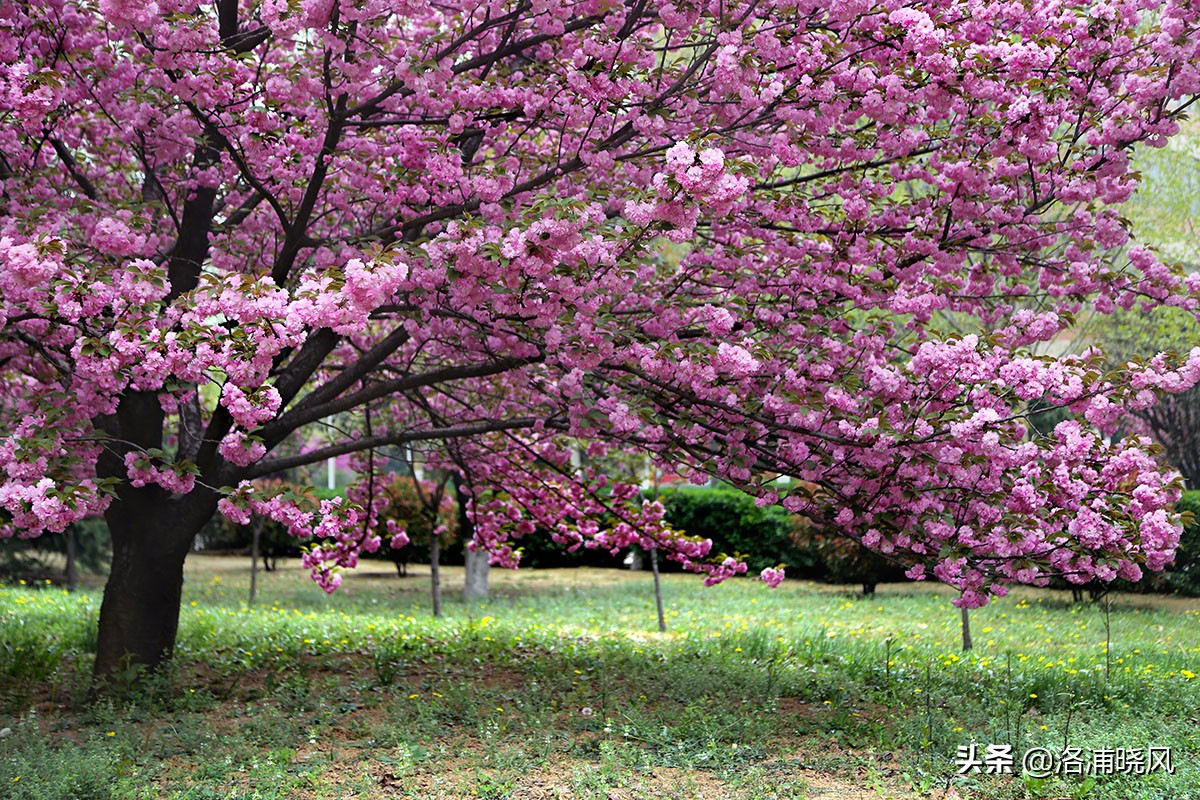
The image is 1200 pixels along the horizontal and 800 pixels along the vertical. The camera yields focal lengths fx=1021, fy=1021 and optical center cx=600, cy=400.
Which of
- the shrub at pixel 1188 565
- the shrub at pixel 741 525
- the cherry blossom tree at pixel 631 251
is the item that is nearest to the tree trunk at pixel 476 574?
the shrub at pixel 741 525

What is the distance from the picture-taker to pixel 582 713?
5844 millimetres

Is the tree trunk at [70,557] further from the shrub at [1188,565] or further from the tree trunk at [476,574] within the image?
the shrub at [1188,565]

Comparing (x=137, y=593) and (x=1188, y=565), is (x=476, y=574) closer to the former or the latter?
(x=137, y=593)

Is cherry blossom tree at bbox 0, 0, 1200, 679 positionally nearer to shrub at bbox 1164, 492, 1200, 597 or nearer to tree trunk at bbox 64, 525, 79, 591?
shrub at bbox 1164, 492, 1200, 597

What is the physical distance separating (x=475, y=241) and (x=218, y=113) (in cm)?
181

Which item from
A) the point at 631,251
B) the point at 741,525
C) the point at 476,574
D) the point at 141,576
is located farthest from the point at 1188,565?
the point at 141,576

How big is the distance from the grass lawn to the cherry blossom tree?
0.87m

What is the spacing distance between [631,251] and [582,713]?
2851 millimetres

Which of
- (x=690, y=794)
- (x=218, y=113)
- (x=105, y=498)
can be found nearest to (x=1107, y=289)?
(x=690, y=794)

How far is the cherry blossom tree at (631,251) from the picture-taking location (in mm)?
4180

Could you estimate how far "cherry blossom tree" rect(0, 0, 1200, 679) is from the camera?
4.18m

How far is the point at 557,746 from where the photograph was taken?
16.9ft

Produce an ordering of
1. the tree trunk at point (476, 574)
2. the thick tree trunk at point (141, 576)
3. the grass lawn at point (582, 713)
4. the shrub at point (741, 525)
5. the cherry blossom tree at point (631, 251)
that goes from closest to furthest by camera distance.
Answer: the cherry blossom tree at point (631, 251) < the grass lawn at point (582, 713) < the thick tree trunk at point (141, 576) < the tree trunk at point (476, 574) < the shrub at point (741, 525)

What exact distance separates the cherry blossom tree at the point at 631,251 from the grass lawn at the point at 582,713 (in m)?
0.87
